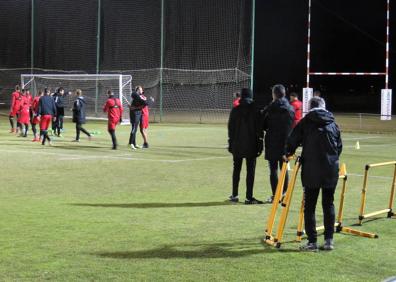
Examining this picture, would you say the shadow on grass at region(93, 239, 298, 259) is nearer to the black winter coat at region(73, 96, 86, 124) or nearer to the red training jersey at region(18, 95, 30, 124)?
the black winter coat at region(73, 96, 86, 124)

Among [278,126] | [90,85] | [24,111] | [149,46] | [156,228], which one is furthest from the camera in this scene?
[149,46]

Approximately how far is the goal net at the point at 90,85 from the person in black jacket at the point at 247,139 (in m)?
26.7

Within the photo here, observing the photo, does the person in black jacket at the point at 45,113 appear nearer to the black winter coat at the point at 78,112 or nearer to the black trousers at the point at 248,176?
the black winter coat at the point at 78,112

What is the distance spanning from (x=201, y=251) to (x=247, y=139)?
401 cm

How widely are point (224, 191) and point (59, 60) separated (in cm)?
3466

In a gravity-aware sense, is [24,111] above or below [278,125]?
below

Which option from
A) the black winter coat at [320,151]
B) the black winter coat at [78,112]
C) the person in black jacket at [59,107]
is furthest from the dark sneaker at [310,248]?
the person in black jacket at [59,107]

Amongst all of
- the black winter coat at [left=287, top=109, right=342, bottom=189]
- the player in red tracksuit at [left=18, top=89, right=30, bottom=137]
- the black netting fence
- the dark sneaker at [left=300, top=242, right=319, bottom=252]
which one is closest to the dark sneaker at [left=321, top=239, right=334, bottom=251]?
the dark sneaker at [left=300, top=242, right=319, bottom=252]

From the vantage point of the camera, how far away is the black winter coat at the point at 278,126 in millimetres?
11281

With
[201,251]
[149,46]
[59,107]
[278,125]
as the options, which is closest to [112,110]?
[59,107]

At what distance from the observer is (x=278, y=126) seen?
444 inches

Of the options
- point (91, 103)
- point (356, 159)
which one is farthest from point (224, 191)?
point (91, 103)

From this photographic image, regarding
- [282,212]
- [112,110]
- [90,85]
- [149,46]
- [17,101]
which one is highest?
[149,46]

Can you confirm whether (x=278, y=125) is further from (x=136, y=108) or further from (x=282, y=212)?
(x=136, y=108)
